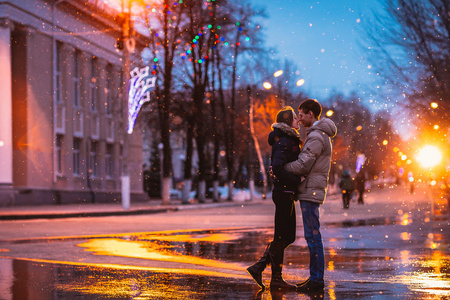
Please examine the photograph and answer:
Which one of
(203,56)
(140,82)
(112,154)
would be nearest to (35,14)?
(140,82)

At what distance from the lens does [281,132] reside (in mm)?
7078

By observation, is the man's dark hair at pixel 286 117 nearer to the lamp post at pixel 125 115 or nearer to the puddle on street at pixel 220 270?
the puddle on street at pixel 220 270

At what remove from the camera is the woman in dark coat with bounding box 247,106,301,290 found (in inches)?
274

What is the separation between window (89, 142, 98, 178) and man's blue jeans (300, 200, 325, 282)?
37.3 m

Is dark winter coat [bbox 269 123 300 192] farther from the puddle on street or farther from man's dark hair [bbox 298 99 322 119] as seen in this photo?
the puddle on street

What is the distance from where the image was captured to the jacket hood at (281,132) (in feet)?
23.1

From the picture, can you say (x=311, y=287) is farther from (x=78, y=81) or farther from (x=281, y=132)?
(x=78, y=81)

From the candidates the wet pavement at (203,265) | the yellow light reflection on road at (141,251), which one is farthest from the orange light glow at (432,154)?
the yellow light reflection on road at (141,251)

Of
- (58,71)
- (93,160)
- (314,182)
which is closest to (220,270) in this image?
(314,182)

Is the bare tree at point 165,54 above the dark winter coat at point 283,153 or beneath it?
above

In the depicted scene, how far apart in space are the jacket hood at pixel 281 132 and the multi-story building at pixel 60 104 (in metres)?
23.1

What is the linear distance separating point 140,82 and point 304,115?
2504 centimetres

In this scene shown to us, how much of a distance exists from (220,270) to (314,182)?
2.48 metres

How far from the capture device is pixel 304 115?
7.24m
